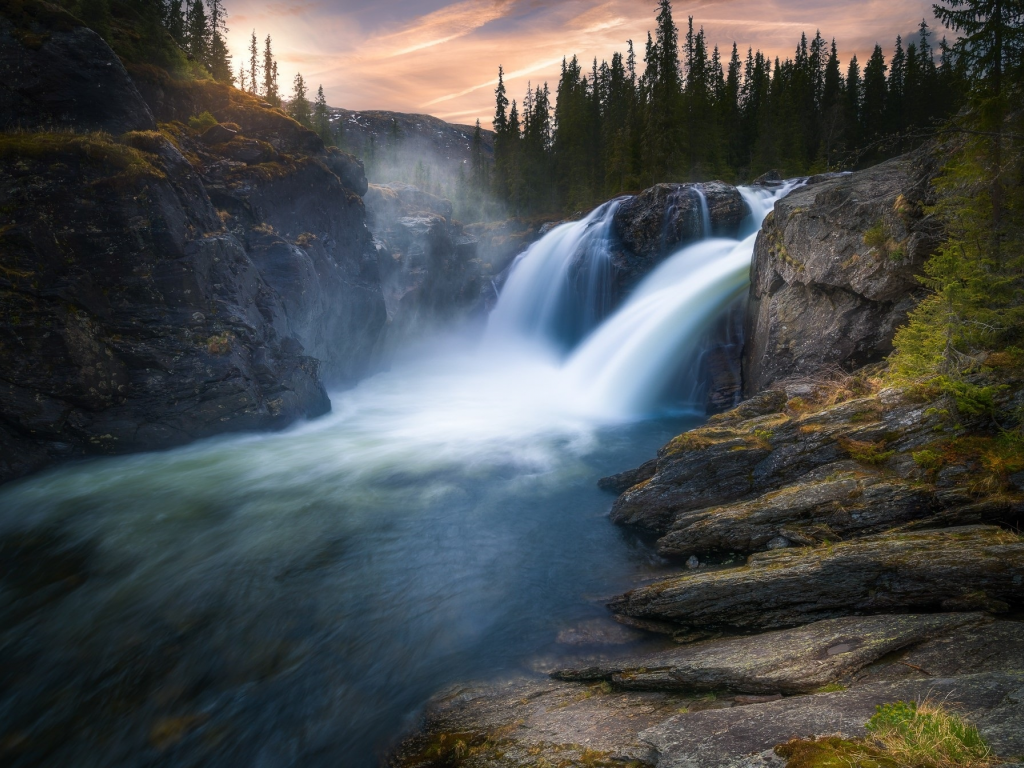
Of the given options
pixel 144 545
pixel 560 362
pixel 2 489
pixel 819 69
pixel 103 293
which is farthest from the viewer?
pixel 819 69

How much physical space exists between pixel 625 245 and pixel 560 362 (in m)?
8.14

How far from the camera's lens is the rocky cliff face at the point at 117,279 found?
13086mm

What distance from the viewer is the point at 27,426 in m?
13.1

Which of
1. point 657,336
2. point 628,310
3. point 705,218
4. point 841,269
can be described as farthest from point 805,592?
point 705,218

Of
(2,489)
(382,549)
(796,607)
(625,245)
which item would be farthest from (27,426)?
(625,245)

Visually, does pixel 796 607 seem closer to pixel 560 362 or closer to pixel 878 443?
pixel 878 443

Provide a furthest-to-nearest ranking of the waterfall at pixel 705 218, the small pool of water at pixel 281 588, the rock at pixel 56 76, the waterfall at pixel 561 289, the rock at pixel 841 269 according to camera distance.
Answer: the waterfall at pixel 561 289, the waterfall at pixel 705 218, the rock at pixel 56 76, the rock at pixel 841 269, the small pool of water at pixel 281 588

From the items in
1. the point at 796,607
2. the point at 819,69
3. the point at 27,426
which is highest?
the point at 819,69

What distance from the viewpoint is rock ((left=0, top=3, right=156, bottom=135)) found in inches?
557

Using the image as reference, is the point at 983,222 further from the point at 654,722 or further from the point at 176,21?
the point at 176,21

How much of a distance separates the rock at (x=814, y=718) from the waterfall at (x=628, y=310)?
15253 millimetres

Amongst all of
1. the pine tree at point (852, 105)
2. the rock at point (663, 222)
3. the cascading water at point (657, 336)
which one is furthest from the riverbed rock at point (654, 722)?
the pine tree at point (852, 105)

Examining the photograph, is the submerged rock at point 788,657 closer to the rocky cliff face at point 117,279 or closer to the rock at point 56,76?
the rocky cliff face at point 117,279

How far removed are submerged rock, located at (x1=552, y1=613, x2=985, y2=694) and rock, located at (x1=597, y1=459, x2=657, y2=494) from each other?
19.4 ft
